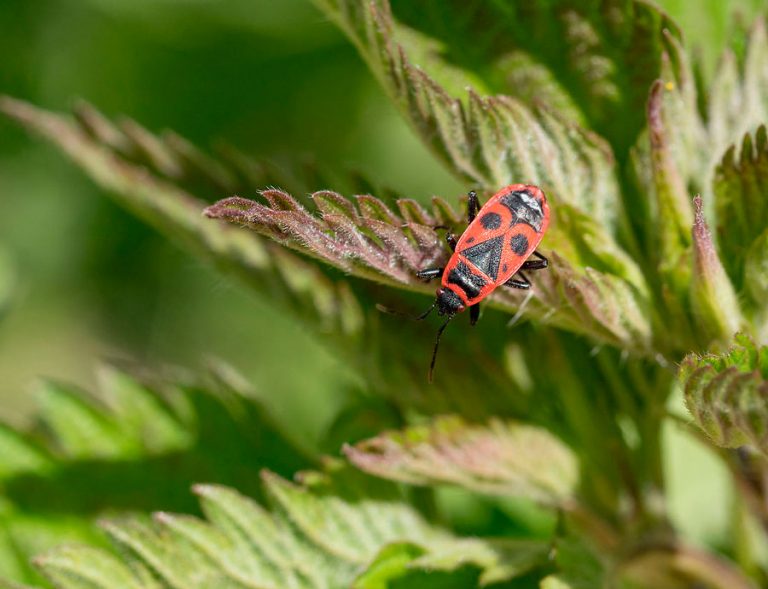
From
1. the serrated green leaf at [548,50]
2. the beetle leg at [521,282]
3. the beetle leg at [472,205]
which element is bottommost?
the beetle leg at [521,282]

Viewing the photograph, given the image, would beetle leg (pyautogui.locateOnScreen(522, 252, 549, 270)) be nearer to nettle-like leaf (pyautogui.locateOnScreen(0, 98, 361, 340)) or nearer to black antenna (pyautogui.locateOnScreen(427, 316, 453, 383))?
black antenna (pyautogui.locateOnScreen(427, 316, 453, 383))

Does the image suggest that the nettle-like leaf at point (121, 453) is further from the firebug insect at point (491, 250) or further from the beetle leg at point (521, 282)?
the beetle leg at point (521, 282)

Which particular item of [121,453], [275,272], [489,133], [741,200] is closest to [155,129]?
[121,453]

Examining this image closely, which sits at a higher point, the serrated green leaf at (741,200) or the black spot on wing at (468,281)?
the black spot on wing at (468,281)

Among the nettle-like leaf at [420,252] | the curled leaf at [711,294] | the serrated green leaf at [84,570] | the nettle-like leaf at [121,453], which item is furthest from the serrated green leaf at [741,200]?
the serrated green leaf at [84,570]

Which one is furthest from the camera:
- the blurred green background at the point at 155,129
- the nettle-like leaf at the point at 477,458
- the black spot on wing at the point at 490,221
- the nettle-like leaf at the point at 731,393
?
the blurred green background at the point at 155,129

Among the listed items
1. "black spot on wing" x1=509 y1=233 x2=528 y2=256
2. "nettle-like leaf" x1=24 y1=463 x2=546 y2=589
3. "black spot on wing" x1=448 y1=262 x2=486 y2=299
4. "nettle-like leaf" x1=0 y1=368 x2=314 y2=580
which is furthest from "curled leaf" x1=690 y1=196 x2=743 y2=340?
"nettle-like leaf" x1=0 y1=368 x2=314 y2=580

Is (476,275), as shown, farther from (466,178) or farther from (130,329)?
(130,329)
